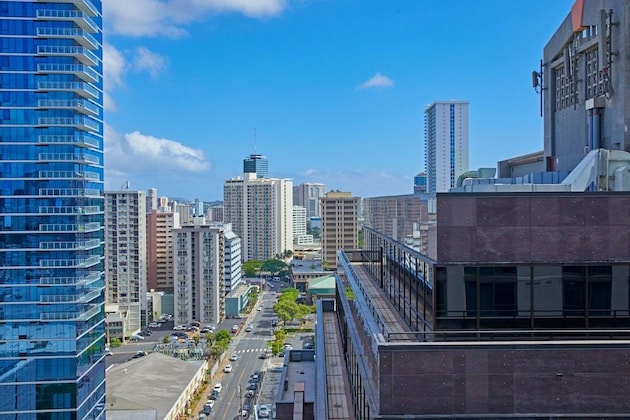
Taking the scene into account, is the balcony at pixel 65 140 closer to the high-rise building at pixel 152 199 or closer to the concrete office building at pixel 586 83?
the concrete office building at pixel 586 83

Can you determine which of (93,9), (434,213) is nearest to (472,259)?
(434,213)

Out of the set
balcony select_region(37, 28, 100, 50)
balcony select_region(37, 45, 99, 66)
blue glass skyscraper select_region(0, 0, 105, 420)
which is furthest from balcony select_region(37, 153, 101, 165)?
balcony select_region(37, 28, 100, 50)

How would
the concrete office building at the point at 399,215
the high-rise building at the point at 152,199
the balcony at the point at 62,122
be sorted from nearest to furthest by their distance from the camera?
the concrete office building at the point at 399,215 < the balcony at the point at 62,122 < the high-rise building at the point at 152,199

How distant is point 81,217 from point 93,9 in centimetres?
1507

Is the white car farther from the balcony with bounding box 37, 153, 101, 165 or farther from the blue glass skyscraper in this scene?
the balcony with bounding box 37, 153, 101, 165

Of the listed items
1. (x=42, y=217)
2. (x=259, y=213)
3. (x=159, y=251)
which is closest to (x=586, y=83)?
(x=42, y=217)

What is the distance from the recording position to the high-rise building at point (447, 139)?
160m

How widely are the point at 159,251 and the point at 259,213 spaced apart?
40626mm

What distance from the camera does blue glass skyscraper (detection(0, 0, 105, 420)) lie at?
3653 centimetres

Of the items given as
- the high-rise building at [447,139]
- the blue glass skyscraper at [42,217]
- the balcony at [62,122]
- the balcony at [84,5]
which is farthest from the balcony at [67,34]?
the high-rise building at [447,139]

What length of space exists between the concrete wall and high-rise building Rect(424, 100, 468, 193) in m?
148

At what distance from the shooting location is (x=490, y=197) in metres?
11.0

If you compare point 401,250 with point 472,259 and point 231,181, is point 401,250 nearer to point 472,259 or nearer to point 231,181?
point 472,259

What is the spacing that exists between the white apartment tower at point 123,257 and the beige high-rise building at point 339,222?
37.2 metres
